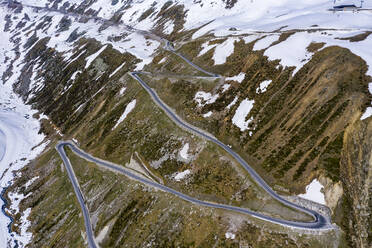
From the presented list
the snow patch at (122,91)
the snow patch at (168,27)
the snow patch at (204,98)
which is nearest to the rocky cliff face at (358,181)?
the snow patch at (204,98)

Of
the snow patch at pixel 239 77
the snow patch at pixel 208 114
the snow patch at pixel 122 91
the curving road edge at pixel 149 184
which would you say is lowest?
the curving road edge at pixel 149 184

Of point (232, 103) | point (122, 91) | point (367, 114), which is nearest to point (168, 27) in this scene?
point (122, 91)

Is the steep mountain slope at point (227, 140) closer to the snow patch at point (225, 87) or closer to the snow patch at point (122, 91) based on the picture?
the snow patch at point (122, 91)

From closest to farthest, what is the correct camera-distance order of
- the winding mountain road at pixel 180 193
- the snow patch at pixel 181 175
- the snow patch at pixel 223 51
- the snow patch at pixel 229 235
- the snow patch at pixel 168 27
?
the winding mountain road at pixel 180 193 < the snow patch at pixel 229 235 < the snow patch at pixel 181 175 < the snow patch at pixel 223 51 < the snow patch at pixel 168 27

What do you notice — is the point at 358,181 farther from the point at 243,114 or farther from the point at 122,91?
the point at 122,91

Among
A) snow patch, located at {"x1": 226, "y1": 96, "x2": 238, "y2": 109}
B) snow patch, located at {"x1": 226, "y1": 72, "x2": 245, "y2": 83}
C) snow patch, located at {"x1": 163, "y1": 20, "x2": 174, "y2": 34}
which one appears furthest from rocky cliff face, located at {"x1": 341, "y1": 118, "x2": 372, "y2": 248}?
snow patch, located at {"x1": 163, "y1": 20, "x2": 174, "y2": 34}

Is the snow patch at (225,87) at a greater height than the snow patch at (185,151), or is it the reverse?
the snow patch at (225,87)

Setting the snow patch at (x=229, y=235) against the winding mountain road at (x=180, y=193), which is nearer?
the winding mountain road at (x=180, y=193)
